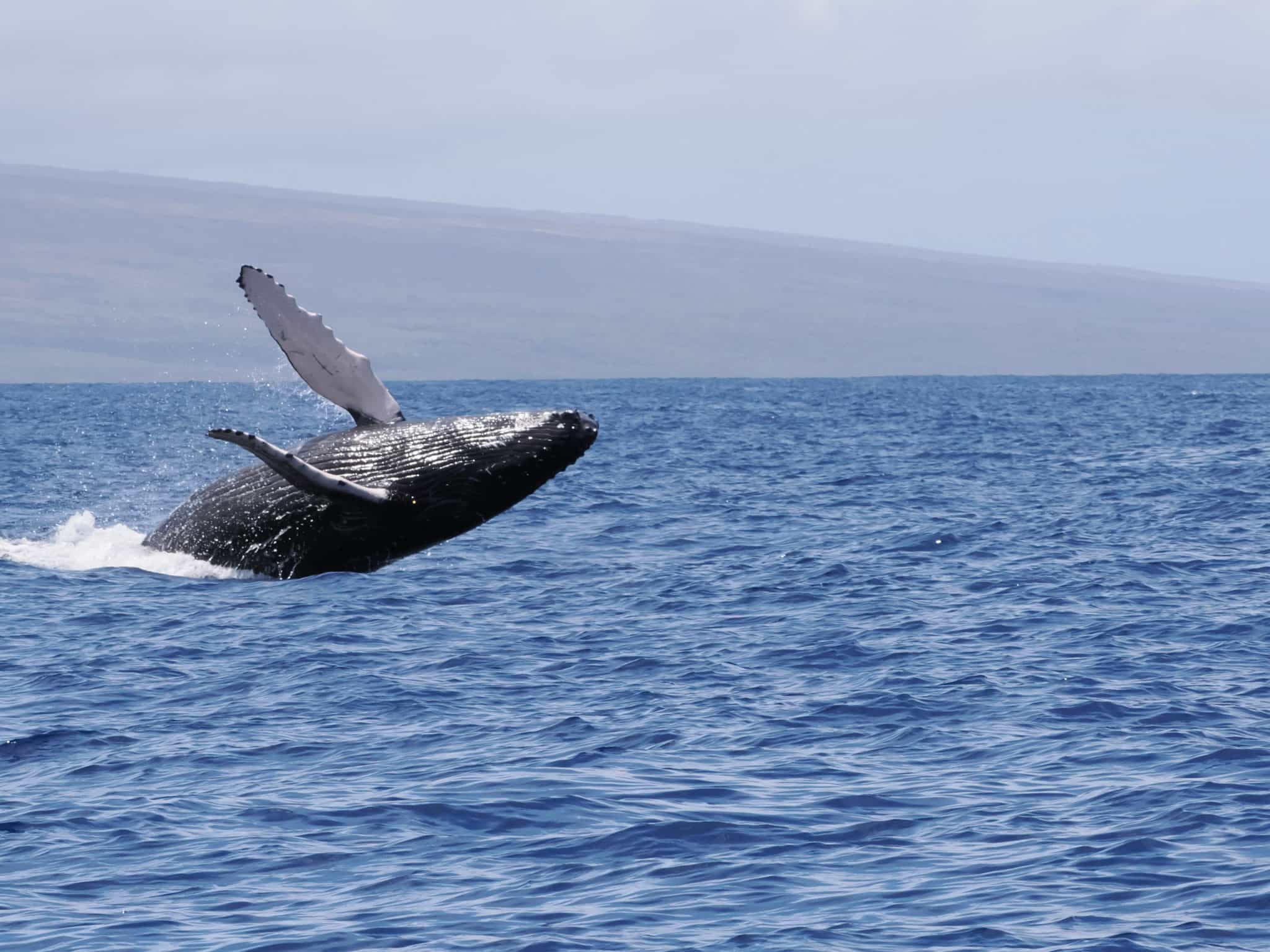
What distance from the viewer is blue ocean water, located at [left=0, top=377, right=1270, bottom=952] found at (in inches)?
412

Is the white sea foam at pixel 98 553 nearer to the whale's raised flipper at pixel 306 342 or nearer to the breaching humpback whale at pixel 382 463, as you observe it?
the breaching humpback whale at pixel 382 463

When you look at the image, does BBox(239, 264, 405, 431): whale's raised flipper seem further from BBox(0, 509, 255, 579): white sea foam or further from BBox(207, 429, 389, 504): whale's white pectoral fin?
BBox(0, 509, 255, 579): white sea foam

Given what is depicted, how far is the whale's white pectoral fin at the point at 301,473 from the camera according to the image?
14.7 metres

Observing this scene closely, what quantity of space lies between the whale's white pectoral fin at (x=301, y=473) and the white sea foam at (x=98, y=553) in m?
3.85

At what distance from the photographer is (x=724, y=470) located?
45.3 meters

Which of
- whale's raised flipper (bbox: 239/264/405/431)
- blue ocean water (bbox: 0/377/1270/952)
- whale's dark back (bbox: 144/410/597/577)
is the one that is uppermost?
whale's raised flipper (bbox: 239/264/405/431)

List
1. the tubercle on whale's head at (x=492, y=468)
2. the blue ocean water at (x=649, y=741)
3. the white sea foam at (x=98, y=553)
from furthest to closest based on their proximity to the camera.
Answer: the white sea foam at (x=98, y=553)
the tubercle on whale's head at (x=492, y=468)
the blue ocean water at (x=649, y=741)

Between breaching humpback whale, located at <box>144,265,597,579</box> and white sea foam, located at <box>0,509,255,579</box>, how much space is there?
252cm

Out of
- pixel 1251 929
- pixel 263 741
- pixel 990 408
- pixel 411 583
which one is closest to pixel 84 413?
pixel 990 408

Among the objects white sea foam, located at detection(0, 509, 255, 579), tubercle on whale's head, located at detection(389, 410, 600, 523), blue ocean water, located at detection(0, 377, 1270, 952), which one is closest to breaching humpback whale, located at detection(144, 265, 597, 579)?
tubercle on whale's head, located at detection(389, 410, 600, 523)

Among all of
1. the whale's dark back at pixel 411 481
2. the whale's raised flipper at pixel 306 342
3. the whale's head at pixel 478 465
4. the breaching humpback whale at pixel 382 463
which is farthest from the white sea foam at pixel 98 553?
the whale's head at pixel 478 465

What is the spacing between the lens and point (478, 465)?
54.9 feet

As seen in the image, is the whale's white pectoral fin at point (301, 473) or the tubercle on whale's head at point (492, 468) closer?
the whale's white pectoral fin at point (301, 473)

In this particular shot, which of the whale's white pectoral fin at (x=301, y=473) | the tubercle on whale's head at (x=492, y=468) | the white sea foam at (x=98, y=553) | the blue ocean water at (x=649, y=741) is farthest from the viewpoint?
the white sea foam at (x=98, y=553)
